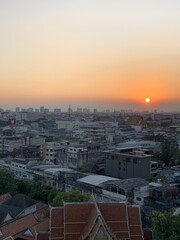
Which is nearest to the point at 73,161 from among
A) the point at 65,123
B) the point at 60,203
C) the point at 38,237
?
the point at 60,203

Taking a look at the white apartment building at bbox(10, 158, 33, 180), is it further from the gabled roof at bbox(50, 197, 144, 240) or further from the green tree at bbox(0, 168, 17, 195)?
the gabled roof at bbox(50, 197, 144, 240)

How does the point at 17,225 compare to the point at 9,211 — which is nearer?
the point at 17,225

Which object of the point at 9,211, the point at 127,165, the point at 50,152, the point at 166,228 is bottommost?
the point at 9,211

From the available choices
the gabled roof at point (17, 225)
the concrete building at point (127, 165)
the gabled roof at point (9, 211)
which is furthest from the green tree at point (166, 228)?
the concrete building at point (127, 165)

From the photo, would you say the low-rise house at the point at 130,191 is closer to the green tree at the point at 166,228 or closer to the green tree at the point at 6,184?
the green tree at the point at 6,184

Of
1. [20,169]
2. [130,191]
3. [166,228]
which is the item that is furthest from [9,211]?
[20,169]

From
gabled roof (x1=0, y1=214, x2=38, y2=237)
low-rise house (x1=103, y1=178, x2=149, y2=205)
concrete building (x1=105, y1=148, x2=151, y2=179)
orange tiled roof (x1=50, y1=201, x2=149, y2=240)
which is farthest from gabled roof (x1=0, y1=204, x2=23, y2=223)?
concrete building (x1=105, y1=148, x2=151, y2=179)

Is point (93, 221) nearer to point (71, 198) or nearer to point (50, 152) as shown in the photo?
point (71, 198)

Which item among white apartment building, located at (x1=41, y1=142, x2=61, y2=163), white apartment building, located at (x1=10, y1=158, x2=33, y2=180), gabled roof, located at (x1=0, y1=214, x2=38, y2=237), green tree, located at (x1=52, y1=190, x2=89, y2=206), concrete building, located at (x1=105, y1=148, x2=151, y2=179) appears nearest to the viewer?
gabled roof, located at (x1=0, y1=214, x2=38, y2=237)

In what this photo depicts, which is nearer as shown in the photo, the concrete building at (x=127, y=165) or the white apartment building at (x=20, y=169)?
the concrete building at (x=127, y=165)
